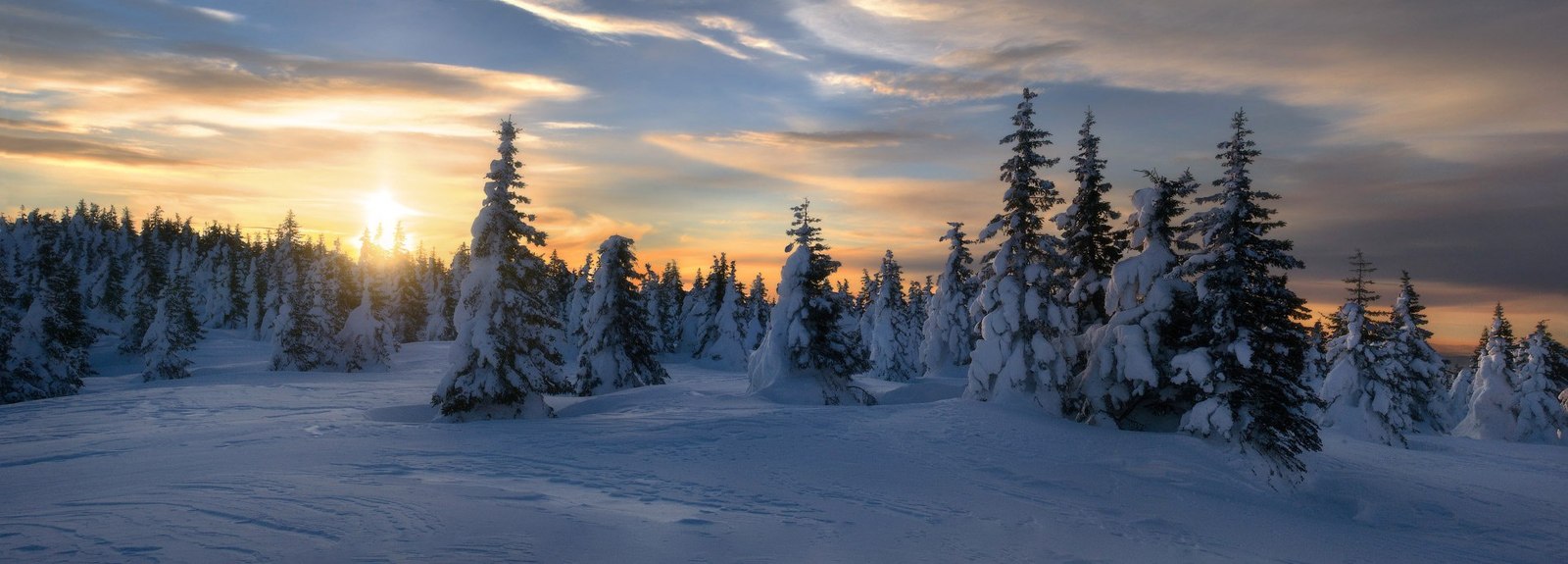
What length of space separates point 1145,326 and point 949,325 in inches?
1416

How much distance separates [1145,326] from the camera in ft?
72.3

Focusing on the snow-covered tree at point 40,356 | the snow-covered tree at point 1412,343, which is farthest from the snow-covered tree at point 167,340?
the snow-covered tree at point 1412,343

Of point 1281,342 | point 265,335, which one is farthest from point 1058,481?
point 265,335

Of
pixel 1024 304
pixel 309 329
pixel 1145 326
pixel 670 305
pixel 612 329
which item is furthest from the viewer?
pixel 670 305

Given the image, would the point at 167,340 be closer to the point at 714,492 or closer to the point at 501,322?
the point at 501,322

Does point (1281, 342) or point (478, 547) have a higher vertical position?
point (1281, 342)

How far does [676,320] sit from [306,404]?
214 ft

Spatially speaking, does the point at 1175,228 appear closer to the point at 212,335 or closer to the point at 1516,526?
the point at 1516,526

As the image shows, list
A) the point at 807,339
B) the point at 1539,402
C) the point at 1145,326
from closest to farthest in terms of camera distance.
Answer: the point at 1145,326 < the point at 807,339 < the point at 1539,402

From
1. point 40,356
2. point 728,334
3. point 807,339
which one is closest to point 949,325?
point 728,334

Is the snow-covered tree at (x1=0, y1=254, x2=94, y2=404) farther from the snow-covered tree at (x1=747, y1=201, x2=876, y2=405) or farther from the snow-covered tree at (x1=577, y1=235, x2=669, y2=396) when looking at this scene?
the snow-covered tree at (x1=747, y1=201, x2=876, y2=405)

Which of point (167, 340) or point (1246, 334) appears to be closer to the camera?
point (1246, 334)

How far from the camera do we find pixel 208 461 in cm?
1385

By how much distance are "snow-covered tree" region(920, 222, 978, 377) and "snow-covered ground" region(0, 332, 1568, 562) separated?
98.2 feet
